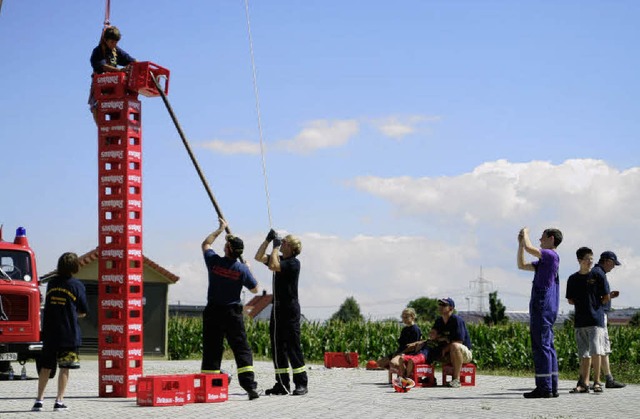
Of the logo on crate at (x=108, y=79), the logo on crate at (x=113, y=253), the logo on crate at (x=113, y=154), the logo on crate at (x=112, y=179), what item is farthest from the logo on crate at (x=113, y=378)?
the logo on crate at (x=108, y=79)

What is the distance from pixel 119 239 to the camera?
1399 centimetres

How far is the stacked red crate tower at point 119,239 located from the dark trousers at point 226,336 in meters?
1.56

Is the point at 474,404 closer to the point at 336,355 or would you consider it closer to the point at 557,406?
the point at 557,406

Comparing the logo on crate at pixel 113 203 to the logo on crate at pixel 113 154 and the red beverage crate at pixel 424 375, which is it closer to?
the logo on crate at pixel 113 154

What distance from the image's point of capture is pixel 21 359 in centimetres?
1936

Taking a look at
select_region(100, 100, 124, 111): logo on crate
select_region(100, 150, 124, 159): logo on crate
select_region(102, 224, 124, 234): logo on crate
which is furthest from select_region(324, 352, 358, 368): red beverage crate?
select_region(100, 100, 124, 111): logo on crate

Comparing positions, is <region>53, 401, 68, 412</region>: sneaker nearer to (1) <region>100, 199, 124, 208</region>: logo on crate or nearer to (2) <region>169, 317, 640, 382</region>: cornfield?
(1) <region>100, 199, 124, 208</region>: logo on crate

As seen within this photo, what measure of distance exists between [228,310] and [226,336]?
1.12 feet

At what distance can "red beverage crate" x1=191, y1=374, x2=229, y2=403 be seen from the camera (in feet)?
41.8

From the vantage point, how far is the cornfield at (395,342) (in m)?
24.1

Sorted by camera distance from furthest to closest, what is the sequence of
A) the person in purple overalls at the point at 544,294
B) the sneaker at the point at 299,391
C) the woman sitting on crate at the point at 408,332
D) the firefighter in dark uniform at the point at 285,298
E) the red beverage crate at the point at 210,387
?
the woman sitting on crate at the point at 408,332
the sneaker at the point at 299,391
the firefighter in dark uniform at the point at 285,298
the person in purple overalls at the point at 544,294
the red beverage crate at the point at 210,387

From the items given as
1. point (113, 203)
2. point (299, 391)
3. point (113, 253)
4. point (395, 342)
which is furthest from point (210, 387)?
point (395, 342)

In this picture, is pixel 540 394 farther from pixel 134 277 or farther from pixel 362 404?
pixel 134 277

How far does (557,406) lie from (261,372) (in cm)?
989
